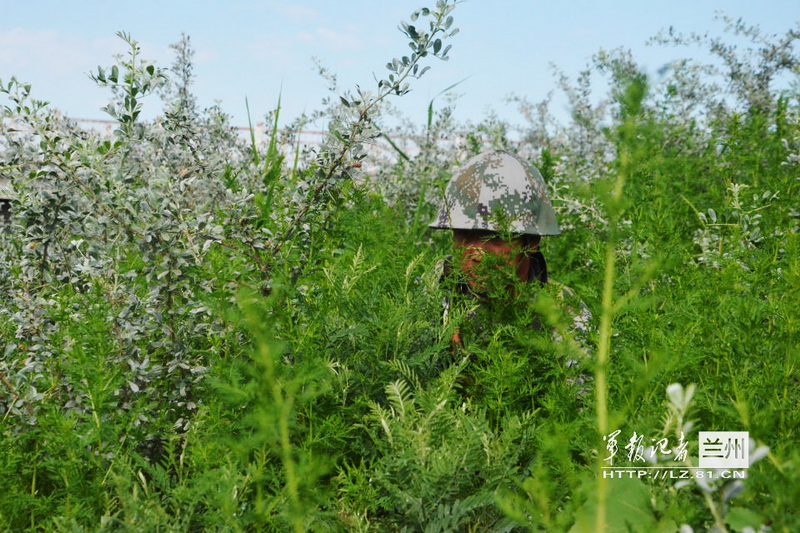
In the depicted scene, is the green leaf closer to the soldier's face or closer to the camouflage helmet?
the soldier's face

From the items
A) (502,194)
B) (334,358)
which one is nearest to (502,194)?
(502,194)

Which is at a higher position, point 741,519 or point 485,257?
point 485,257

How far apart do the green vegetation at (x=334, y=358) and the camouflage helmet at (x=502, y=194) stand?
2.52 feet

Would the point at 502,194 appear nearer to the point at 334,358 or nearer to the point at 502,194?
the point at 502,194

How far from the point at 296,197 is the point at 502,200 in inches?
53.3

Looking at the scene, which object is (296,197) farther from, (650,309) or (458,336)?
(650,309)

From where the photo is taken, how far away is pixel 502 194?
3.47 meters

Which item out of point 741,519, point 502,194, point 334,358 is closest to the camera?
point 741,519

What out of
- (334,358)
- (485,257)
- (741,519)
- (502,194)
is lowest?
(741,519)

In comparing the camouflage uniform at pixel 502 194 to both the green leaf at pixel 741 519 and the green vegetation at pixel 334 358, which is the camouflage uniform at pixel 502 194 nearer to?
the green vegetation at pixel 334 358

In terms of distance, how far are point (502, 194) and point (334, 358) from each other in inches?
63.9

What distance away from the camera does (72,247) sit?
2730 mm

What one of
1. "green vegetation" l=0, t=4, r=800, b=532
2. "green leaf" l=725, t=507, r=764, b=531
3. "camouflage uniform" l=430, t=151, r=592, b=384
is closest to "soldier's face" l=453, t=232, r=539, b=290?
"green vegetation" l=0, t=4, r=800, b=532

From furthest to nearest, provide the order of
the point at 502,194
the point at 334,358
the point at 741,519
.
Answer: the point at 502,194 < the point at 334,358 < the point at 741,519
